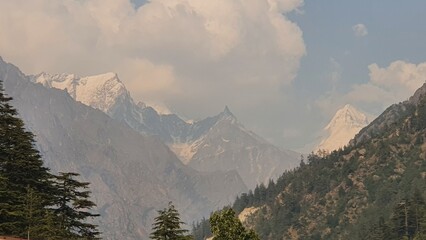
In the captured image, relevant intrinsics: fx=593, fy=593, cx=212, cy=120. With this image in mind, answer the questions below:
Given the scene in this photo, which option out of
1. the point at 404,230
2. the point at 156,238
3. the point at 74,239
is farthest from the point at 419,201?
the point at 74,239

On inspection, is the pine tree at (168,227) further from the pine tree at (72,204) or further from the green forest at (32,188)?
the pine tree at (72,204)

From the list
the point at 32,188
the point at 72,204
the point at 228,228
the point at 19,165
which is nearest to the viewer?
the point at 228,228

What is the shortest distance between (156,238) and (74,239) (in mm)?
10334

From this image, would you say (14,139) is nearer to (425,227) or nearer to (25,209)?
(25,209)

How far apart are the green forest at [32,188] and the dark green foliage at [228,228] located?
1305 cm

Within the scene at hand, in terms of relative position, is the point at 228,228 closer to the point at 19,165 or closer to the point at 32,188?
the point at 32,188

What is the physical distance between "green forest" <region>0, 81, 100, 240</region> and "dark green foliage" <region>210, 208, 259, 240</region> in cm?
1305

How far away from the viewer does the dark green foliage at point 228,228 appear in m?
45.2

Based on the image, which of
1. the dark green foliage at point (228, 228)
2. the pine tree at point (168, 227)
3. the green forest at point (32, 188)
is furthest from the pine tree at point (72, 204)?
the dark green foliage at point (228, 228)

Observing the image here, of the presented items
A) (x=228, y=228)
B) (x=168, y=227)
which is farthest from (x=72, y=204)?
(x=228, y=228)

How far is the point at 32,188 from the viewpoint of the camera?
180 ft

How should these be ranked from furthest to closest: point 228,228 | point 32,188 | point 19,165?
point 19,165
point 32,188
point 228,228

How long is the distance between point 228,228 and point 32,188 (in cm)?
2043

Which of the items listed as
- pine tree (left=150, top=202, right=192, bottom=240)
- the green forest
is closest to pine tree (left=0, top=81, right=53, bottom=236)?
the green forest
